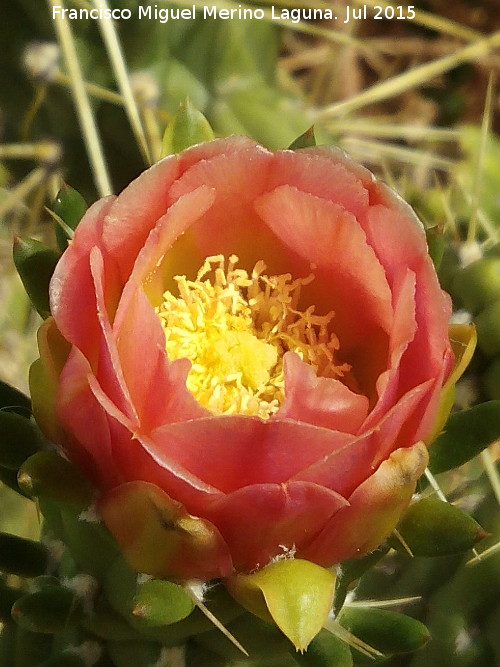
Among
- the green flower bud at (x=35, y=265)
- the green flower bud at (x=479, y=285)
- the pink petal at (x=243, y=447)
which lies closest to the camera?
the pink petal at (x=243, y=447)

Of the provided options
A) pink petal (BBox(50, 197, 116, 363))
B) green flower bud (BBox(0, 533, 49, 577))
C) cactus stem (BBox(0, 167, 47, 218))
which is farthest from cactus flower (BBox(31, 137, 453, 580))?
cactus stem (BBox(0, 167, 47, 218))

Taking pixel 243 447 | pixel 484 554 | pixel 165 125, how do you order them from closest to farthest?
pixel 243 447 → pixel 484 554 → pixel 165 125

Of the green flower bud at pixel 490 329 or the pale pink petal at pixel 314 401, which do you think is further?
Result: the green flower bud at pixel 490 329

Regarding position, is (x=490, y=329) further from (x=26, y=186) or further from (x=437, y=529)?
(x=26, y=186)

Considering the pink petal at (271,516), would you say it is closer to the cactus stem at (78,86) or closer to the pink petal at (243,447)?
the pink petal at (243,447)

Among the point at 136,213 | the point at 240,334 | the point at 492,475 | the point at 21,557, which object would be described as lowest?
the point at 492,475

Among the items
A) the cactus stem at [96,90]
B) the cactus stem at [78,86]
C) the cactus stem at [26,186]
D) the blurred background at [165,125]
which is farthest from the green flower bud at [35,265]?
the cactus stem at [26,186]

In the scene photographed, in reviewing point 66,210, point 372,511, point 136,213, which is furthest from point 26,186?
point 372,511
